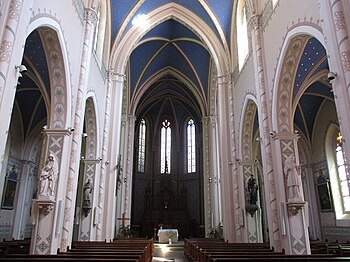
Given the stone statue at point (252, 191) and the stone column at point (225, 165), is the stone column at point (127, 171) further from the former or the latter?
the stone statue at point (252, 191)

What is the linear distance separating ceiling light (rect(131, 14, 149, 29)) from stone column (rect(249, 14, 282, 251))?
292 inches

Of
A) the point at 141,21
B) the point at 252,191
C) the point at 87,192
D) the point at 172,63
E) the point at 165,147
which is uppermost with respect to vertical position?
the point at 172,63

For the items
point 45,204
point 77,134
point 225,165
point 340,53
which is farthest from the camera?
point 225,165

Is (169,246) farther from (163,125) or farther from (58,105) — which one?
(163,125)

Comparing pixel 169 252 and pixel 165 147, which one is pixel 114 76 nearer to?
pixel 169 252

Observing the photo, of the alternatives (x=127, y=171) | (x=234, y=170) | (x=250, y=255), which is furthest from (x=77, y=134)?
(x=127, y=171)

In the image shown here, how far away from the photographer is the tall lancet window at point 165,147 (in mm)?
31516

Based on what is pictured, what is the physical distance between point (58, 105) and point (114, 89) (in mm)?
6880

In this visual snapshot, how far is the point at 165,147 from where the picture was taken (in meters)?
32.2

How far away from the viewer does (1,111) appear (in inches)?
203

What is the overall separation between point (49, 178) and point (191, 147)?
77.5ft

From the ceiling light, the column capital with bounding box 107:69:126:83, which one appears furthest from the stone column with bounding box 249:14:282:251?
the column capital with bounding box 107:69:126:83

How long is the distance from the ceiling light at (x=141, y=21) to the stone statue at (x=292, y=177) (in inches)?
465

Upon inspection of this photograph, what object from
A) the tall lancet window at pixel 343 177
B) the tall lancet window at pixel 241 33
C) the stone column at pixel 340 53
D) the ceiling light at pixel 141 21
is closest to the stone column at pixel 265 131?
the tall lancet window at pixel 241 33
